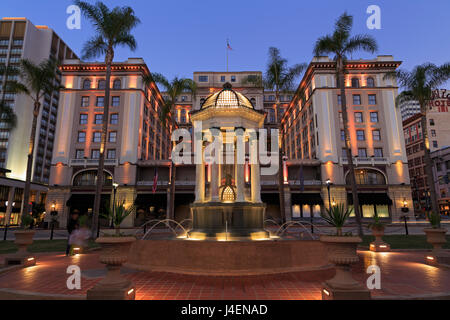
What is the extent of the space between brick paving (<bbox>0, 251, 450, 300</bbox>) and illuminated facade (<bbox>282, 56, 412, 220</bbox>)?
3216cm

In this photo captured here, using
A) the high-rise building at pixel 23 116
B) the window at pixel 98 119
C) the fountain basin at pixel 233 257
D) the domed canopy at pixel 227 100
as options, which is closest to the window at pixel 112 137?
the window at pixel 98 119

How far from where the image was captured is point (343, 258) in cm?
580

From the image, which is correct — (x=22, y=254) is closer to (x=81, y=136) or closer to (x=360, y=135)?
(x=81, y=136)

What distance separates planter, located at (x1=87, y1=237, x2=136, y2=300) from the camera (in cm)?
559

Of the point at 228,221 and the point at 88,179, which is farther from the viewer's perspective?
the point at 88,179

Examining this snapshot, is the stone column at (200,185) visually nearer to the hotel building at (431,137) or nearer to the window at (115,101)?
the window at (115,101)

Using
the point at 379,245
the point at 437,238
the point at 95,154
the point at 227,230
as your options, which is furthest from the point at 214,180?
the point at 95,154

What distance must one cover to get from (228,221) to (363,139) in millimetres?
38102

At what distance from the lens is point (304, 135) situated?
5184cm

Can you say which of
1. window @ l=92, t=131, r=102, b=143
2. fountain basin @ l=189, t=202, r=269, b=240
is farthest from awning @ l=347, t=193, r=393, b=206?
window @ l=92, t=131, r=102, b=143

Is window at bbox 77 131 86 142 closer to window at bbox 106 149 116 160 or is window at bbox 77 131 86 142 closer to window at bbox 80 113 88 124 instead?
window at bbox 80 113 88 124

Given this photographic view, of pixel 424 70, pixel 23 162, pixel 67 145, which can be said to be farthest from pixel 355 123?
pixel 23 162

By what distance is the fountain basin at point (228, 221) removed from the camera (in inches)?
529
